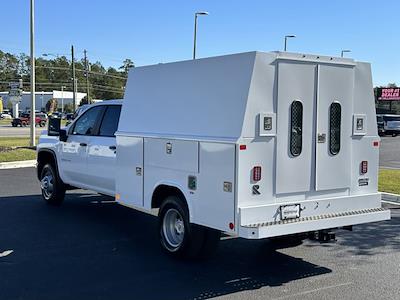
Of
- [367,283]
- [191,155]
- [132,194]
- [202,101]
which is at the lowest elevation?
[367,283]

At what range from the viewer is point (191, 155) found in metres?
5.99

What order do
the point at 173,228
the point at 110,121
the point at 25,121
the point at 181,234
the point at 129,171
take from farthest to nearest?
1. the point at 25,121
2. the point at 110,121
3. the point at 129,171
4. the point at 173,228
5. the point at 181,234

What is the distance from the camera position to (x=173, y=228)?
668 centimetres

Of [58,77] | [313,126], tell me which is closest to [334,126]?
[313,126]

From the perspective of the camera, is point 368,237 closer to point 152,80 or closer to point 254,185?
point 254,185

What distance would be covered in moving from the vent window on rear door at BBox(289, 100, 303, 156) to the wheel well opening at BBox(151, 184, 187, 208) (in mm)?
1526

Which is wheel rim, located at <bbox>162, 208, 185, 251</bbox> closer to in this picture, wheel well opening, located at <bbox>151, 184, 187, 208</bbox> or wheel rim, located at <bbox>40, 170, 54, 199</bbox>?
wheel well opening, located at <bbox>151, 184, 187, 208</bbox>

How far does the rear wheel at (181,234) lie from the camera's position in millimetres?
6227

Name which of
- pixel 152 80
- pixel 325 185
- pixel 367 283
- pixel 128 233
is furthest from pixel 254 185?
pixel 128 233

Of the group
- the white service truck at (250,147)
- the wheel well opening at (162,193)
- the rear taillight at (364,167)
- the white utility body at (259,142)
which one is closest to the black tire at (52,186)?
the white service truck at (250,147)

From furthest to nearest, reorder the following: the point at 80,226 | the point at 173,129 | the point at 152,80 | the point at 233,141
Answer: the point at 80,226, the point at 152,80, the point at 173,129, the point at 233,141

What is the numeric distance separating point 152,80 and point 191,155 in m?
1.51

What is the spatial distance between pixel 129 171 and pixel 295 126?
2586mm

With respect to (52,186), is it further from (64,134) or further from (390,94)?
(390,94)
